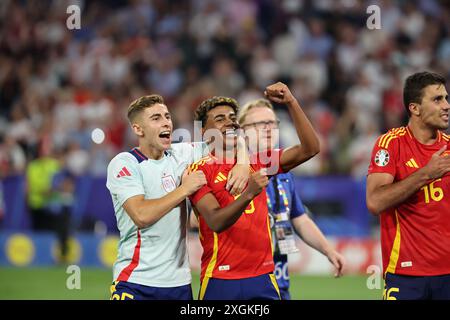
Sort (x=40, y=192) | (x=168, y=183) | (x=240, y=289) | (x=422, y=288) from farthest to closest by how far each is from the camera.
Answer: (x=40, y=192) → (x=168, y=183) → (x=422, y=288) → (x=240, y=289)

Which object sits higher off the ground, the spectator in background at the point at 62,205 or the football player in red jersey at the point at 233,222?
the spectator in background at the point at 62,205

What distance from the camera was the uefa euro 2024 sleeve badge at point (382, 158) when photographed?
6.02m

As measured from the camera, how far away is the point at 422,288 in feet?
19.2

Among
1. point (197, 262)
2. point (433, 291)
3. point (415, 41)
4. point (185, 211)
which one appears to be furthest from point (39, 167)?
point (433, 291)

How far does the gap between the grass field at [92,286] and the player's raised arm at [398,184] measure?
496 centimetres

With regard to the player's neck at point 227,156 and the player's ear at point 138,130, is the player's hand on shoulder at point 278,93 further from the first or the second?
the player's ear at point 138,130

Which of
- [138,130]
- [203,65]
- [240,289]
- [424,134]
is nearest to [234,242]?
[240,289]

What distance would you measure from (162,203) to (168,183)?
1.39 ft

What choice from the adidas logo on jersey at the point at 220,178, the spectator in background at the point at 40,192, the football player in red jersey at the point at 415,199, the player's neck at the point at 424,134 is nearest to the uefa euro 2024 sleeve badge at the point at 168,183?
the adidas logo on jersey at the point at 220,178

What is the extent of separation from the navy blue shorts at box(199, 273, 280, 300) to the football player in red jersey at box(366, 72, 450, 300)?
36.2 inches

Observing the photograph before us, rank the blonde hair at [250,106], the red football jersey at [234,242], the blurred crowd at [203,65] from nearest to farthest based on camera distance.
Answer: the red football jersey at [234,242], the blonde hair at [250,106], the blurred crowd at [203,65]

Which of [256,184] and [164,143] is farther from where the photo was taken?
[164,143]

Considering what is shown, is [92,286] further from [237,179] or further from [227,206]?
[227,206]
